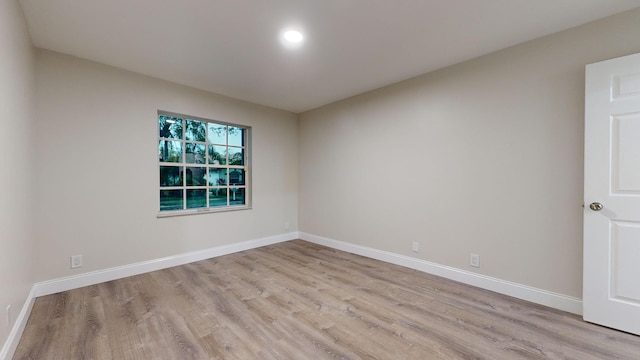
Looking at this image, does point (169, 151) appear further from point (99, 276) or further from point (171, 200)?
point (99, 276)

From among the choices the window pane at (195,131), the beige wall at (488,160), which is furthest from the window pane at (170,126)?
the beige wall at (488,160)

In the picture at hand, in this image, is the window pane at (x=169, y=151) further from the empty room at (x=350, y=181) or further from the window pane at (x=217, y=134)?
the window pane at (x=217, y=134)

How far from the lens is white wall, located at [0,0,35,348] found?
159 centimetres

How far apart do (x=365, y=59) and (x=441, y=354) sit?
9.13 ft

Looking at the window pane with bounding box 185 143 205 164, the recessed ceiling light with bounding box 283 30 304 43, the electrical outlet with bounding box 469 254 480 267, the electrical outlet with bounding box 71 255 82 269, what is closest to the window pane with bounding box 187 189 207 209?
the window pane with bounding box 185 143 205 164

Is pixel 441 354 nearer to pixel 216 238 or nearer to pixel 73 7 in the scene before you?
pixel 216 238

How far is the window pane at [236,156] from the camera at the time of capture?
435 centimetres

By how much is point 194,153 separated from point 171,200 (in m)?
0.76

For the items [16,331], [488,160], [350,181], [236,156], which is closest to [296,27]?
[488,160]

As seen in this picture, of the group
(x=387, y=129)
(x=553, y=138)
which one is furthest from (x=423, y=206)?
(x=553, y=138)

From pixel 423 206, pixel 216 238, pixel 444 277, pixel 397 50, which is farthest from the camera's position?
pixel 216 238

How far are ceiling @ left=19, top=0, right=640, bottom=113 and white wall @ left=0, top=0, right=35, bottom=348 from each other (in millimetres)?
391

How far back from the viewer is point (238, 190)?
176 inches

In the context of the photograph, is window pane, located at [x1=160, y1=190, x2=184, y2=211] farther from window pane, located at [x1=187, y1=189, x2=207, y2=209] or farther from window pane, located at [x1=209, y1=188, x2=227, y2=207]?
window pane, located at [x1=209, y1=188, x2=227, y2=207]
